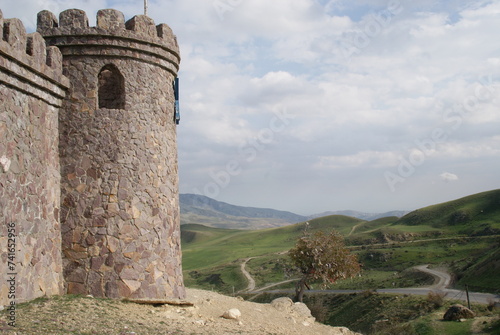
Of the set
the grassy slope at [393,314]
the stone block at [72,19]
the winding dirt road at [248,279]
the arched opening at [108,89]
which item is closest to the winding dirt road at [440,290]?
the winding dirt road at [248,279]

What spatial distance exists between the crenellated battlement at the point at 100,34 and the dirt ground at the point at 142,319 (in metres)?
6.61

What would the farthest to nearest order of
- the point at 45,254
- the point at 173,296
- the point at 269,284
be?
the point at 269,284 < the point at 173,296 < the point at 45,254

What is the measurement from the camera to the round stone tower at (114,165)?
13.0m

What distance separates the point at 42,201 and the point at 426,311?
25.3 meters

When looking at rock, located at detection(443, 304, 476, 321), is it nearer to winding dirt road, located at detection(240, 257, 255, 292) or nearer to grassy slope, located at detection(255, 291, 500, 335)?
grassy slope, located at detection(255, 291, 500, 335)

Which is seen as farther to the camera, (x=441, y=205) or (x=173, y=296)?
(x=441, y=205)

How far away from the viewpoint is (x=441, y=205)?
4237 inches

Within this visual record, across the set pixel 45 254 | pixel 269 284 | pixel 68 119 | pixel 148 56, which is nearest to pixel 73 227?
pixel 45 254

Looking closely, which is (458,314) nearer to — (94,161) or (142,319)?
(142,319)

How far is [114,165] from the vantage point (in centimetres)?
1344

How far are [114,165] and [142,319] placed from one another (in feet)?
14.0

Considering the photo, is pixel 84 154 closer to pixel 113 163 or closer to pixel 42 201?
pixel 113 163

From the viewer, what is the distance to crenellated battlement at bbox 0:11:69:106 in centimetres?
1092

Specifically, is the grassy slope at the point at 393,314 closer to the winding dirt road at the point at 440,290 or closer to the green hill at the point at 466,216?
the winding dirt road at the point at 440,290
